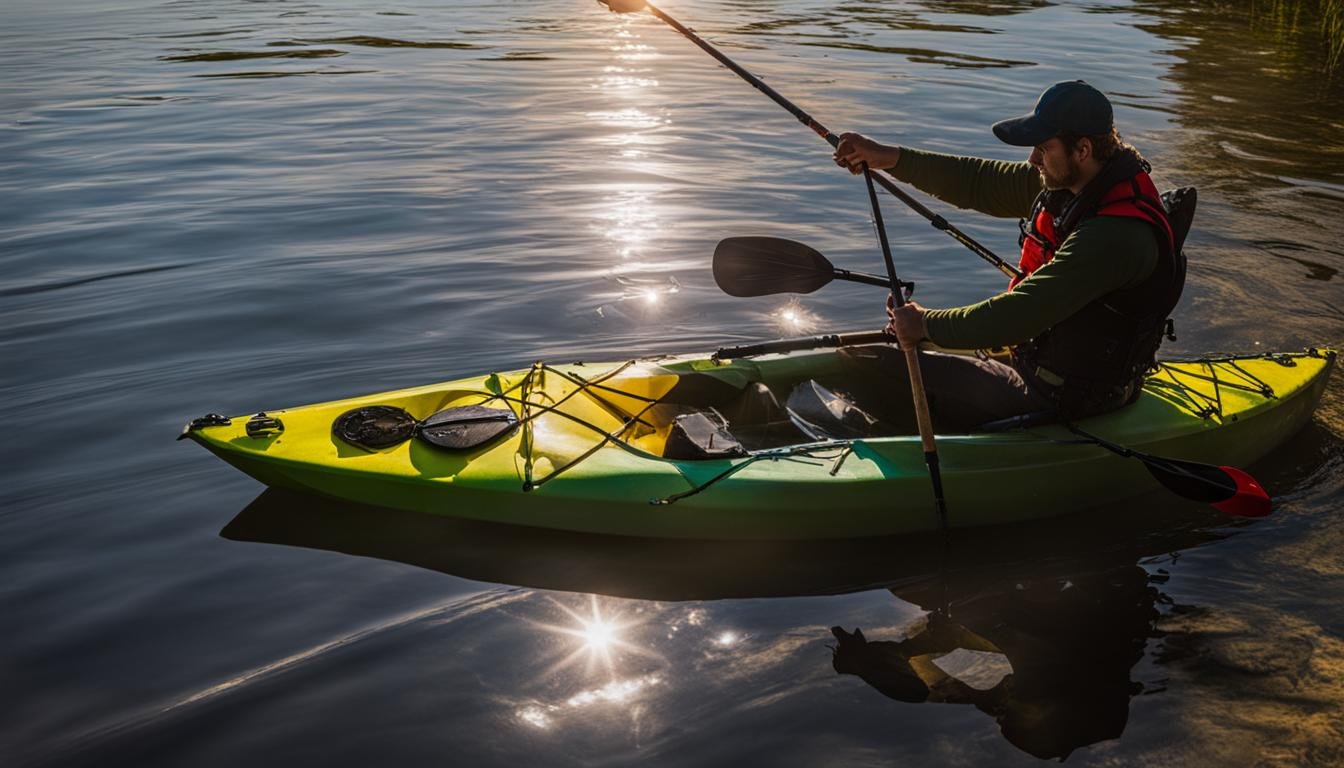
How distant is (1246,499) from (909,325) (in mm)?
1427

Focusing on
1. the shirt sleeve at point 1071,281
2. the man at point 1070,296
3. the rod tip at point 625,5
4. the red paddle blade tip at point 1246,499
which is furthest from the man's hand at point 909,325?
the rod tip at point 625,5

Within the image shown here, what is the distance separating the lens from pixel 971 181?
516cm

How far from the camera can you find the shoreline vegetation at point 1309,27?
48.5ft

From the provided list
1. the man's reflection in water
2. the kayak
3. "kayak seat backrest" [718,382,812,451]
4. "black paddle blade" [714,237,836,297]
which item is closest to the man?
the kayak

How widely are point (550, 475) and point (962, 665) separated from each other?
1.69 m

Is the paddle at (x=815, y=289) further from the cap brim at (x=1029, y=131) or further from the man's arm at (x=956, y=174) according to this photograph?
the cap brim at (x=1029, y=131)

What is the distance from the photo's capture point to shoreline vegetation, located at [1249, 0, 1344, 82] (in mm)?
14789

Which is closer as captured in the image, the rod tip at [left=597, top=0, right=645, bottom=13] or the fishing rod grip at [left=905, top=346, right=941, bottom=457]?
the fishing rod grip at [left=905, top=346, right=941, bottom=457]

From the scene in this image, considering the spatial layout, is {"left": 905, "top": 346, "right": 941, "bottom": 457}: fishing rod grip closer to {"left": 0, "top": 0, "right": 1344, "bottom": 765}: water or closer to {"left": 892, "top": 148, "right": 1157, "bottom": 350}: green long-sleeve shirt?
{"left": 892, "top": 148, "right": 1157, "bottom": 350}: green long-sleeve shirt

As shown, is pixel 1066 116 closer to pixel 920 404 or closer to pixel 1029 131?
pixel 1029 131

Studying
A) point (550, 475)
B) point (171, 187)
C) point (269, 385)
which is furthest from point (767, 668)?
point (171, 187)

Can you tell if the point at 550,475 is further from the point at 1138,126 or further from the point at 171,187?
the point at 1138,126

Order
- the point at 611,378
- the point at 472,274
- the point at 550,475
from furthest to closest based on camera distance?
the point at 472,274 → the point at 611,378 → the point at 550,475

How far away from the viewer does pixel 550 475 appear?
177 inches
